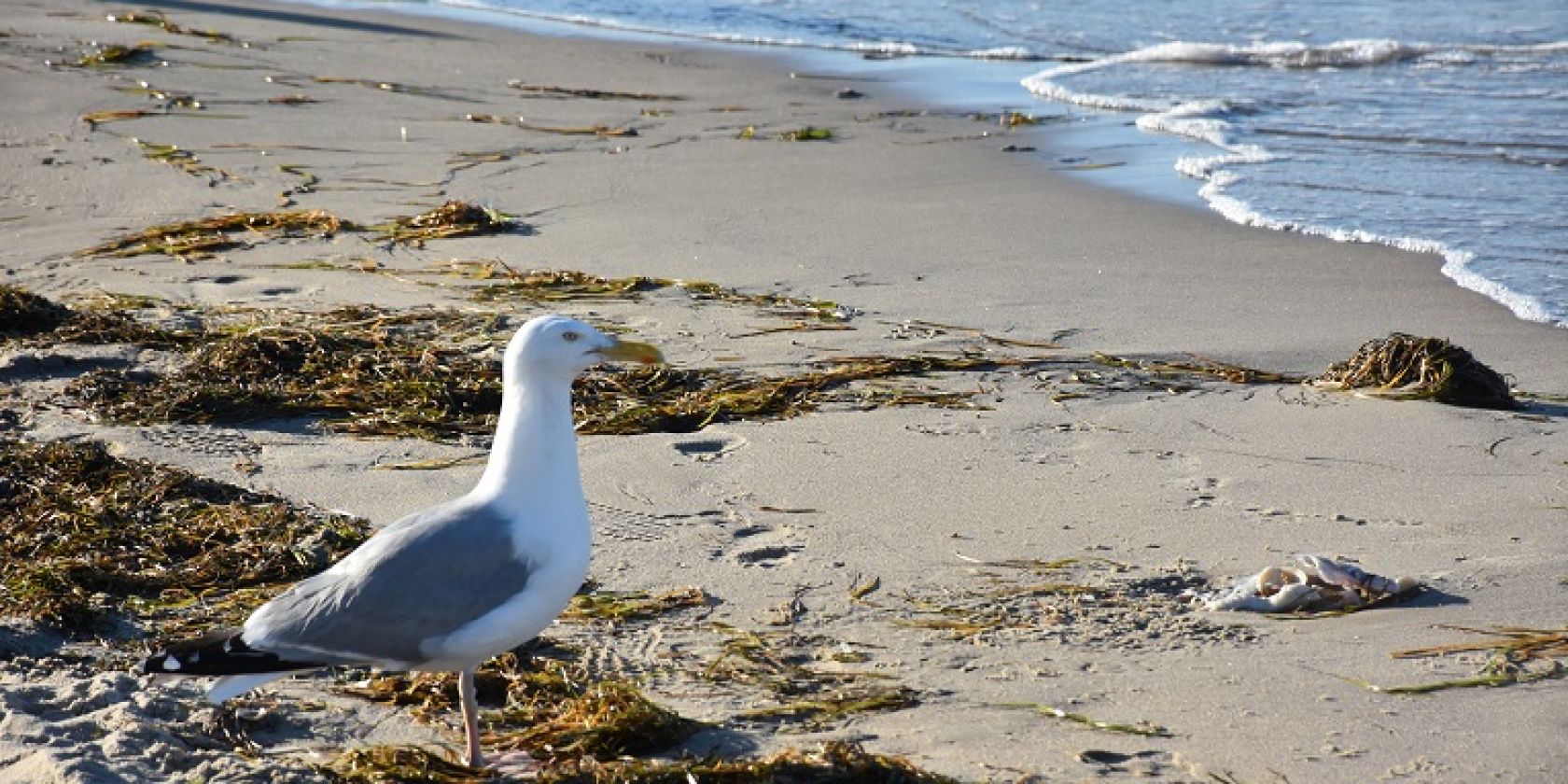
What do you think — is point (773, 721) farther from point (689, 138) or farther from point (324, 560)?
point (689, 138)

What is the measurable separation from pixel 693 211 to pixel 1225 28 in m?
9.14

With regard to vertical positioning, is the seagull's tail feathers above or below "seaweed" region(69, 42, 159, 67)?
below

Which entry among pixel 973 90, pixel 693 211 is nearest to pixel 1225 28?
pixel 973 90

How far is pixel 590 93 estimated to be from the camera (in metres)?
12.6

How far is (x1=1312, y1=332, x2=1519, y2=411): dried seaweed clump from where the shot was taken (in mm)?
6020

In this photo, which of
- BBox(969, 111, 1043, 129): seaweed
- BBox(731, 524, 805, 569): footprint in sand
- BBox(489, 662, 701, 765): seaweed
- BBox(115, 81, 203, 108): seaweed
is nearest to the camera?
BBox(489, 662, 701, 765): seaweed

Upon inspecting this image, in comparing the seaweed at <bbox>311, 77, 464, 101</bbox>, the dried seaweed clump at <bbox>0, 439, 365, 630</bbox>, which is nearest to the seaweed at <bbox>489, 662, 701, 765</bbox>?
the dried seaweed clump at <bbox>0, 439, 365, 630</bbox>

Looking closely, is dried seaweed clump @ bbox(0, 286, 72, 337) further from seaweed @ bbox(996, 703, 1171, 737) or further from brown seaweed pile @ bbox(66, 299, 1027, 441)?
seaweed @ bbox(996, 703, 1171, 737)

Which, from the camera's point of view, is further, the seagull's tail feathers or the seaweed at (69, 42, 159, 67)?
the seaweed at (69, 42, 159, 67)

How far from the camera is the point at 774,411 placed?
5988mm

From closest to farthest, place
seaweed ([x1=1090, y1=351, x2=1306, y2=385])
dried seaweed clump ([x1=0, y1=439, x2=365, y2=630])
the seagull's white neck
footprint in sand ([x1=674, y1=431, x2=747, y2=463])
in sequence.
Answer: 1. the seagull's white neck
2. dried seaweed clump ([x1=0, y1=439, x2=365, y2=630])
3. footprint in sand ([x1=674, y1=431, x2=747, y2=463])
4. seaweed ([x1=1090, y1=351, x2=1306, y2=385])

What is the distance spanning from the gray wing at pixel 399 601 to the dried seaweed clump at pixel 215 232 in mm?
4899

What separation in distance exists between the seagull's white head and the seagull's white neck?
26 millimetres

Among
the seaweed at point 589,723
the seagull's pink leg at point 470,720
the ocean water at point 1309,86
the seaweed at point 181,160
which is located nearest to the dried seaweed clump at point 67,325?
the seaweed at point 181,160
